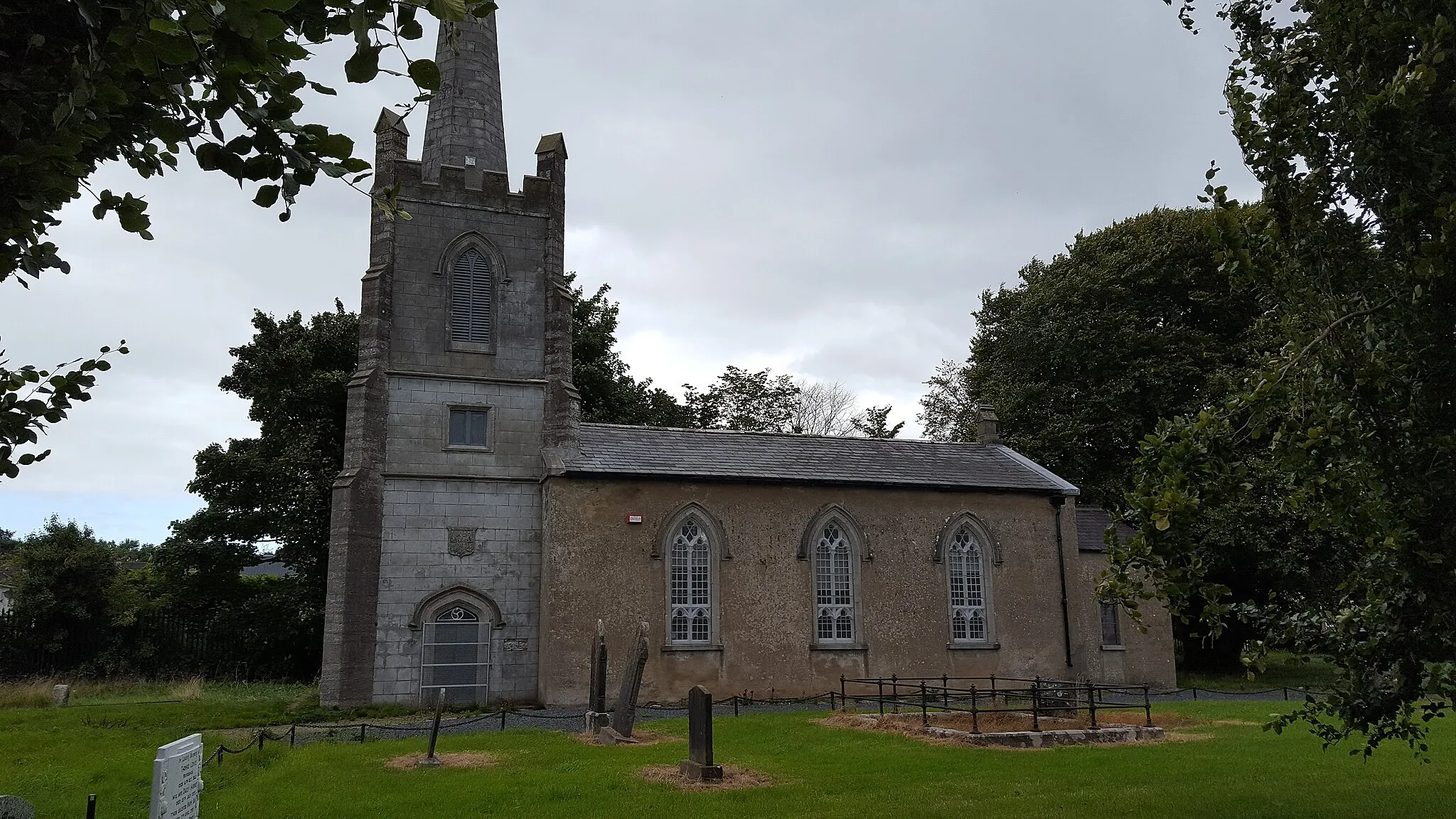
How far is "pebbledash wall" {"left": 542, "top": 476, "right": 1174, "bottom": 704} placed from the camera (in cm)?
2283

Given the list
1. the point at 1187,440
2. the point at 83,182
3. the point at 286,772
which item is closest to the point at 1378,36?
the point at 1187,440

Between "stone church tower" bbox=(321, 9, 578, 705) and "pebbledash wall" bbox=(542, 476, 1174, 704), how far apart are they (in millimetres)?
1172

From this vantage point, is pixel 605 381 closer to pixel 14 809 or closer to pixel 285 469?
pixel 285 469

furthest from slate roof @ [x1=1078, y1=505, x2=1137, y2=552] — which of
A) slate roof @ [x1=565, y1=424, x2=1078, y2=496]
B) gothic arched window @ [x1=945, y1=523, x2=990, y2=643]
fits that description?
gothic arched window @ [x1=945, y1=523, x2=990, y2=643]

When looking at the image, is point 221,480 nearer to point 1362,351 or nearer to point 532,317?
point 532,317

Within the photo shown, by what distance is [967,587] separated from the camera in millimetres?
25984

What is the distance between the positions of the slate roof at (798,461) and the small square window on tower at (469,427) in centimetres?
230

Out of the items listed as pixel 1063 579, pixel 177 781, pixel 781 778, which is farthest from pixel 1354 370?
pixel 1063 579

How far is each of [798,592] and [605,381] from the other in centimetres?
1365

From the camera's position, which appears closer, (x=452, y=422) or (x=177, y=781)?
(x=177, y=781)

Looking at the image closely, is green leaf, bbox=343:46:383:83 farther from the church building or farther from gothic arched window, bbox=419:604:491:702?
gothic arched window, bbox=419:604:491:702

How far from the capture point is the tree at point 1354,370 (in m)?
7.57

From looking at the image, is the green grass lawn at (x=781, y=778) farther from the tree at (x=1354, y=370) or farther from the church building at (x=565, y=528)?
the church building at (x=565, y=528)

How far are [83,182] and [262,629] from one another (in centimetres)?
2881
